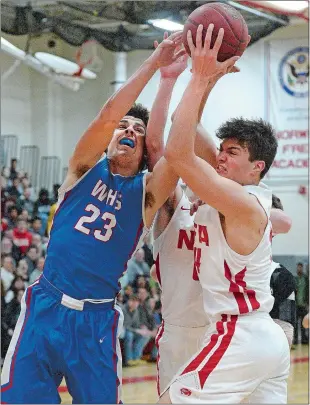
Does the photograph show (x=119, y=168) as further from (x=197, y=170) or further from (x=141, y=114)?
(x=197, y=170)

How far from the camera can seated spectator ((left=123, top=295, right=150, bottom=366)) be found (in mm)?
12289

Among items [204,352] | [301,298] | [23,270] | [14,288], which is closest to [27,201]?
[23,270]

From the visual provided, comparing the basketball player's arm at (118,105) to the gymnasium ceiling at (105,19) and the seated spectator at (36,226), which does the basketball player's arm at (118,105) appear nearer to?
the gymnasium ceiling at (105,19)

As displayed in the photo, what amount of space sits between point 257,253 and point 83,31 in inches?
425

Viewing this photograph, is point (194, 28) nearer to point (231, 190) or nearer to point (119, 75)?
point (231, 190)

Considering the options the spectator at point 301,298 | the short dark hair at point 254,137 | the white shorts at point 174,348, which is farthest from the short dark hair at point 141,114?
the spectator at point 301,298

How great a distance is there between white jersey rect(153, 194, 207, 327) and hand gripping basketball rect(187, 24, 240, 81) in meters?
1.13

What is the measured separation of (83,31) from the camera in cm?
1409

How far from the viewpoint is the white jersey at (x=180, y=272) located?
4.76 m

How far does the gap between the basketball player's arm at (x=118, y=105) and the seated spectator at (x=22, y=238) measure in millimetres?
8697

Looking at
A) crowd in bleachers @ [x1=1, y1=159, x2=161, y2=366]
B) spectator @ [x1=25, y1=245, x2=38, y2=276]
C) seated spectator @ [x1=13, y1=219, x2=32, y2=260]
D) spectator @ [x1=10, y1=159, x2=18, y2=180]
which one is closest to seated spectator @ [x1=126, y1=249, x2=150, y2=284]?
crowd in bleachers @ [x1=1, y1=159, x2=161, y2=366]

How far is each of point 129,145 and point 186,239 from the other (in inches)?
27.6

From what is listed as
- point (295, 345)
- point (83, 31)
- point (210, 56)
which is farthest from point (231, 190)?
point (295, 345)

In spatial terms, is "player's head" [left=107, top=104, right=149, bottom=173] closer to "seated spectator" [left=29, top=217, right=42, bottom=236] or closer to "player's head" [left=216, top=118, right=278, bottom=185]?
"player's head" [left=216, top=118, right=278, bottom=185]
